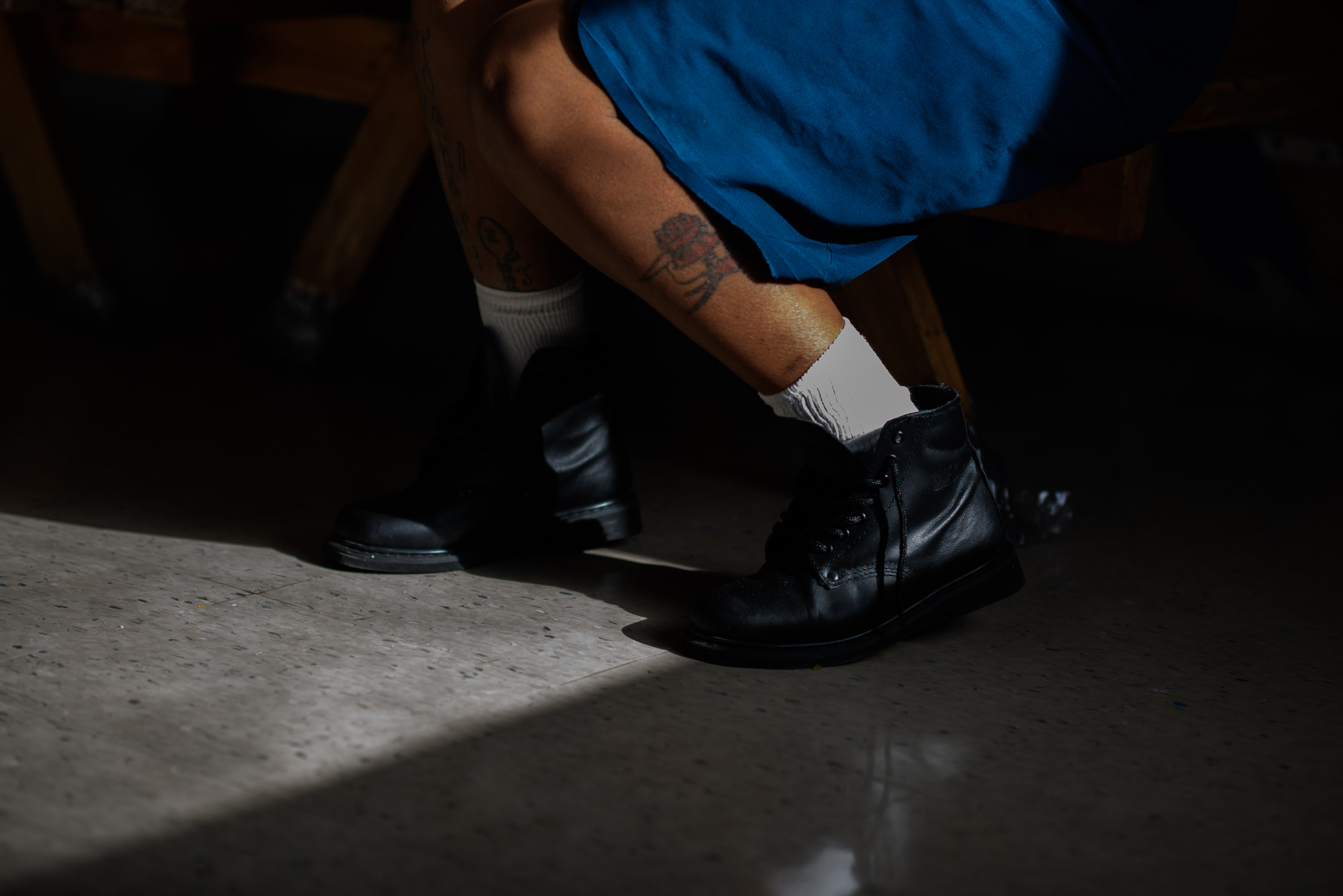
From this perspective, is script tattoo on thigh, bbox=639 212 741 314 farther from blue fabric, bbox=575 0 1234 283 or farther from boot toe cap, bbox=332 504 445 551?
boot toe cap, bbox=332 504 445 551

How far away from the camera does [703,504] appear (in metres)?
1.26

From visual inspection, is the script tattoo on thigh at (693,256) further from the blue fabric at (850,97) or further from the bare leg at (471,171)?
the bare leg at (471,171)

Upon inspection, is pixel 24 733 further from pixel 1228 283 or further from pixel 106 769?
pixel 1228 283

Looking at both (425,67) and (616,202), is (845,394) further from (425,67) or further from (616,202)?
(425,67)

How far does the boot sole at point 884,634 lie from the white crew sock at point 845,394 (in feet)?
0.46

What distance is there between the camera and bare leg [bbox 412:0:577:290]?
1.00m

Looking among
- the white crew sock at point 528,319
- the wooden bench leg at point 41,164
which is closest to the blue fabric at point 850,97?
the white crew sock at point 528,319

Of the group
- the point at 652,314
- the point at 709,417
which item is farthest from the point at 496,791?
the point at 652,314

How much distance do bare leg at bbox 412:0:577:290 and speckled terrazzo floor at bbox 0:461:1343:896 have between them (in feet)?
0.87

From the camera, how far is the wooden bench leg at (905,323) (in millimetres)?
1203

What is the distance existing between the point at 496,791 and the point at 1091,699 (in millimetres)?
424

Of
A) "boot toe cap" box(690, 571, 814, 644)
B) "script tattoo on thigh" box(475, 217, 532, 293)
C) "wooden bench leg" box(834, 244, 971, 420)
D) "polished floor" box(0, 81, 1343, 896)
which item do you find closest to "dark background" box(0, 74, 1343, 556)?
"polished floor" box(0, 81, 1343, 896)

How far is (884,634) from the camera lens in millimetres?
914

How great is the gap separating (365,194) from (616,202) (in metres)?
0.89
